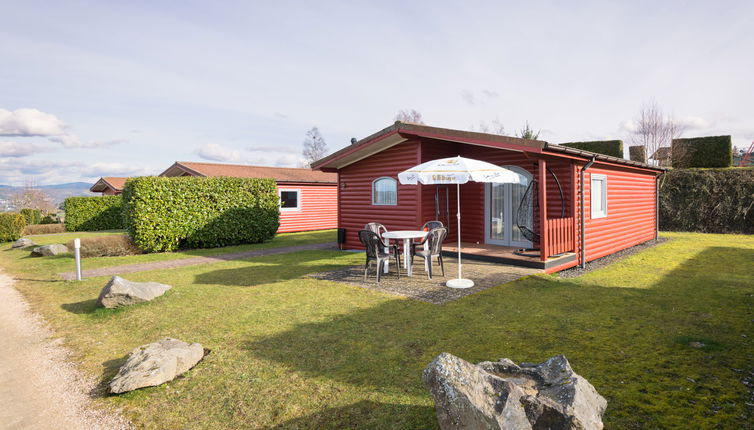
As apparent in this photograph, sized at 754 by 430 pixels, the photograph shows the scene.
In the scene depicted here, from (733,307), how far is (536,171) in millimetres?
4999

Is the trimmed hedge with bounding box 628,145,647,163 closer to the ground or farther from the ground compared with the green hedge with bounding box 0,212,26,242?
farther from the ground

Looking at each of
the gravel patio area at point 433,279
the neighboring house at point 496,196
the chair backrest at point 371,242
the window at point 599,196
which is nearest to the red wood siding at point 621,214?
the neighboring house at point 496,196

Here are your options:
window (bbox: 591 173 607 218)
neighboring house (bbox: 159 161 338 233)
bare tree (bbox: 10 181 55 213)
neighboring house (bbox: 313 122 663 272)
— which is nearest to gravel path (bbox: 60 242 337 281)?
neighboring house (bbox: 313 122 663 272)

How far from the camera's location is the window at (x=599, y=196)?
9.91m

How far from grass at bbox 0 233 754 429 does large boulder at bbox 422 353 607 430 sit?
1.92 feet

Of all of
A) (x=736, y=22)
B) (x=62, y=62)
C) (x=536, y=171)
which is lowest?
(x=536, y=171)

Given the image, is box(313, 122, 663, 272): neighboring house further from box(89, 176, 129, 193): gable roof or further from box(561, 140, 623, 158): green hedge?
box(89, 176, 129, 193): gable roof

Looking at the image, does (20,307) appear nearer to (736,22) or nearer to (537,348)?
(537,348)

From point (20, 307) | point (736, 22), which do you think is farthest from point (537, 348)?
point (736, 22)

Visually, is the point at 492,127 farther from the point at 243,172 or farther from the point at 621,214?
the point at 621,214

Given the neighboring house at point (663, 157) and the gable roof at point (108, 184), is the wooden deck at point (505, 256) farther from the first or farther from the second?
the gable roof at point (108, 184)

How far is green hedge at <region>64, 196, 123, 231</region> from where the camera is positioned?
23.1 meters

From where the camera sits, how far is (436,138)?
30.4ft

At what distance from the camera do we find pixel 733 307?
18.3 feet
